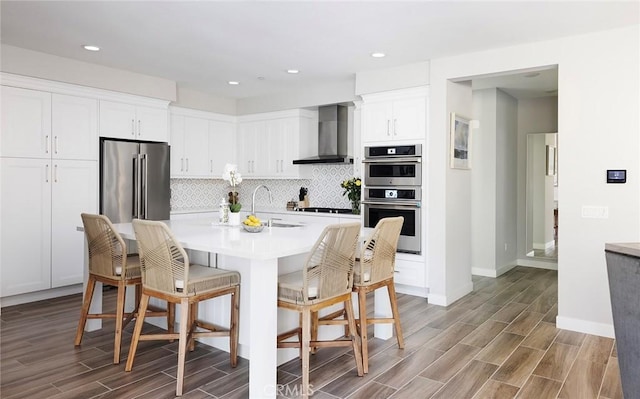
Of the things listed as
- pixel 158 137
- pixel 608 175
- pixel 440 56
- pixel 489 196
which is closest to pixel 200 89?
pixel 158 137

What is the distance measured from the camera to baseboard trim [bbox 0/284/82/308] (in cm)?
428

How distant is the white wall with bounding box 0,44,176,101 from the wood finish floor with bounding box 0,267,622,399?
237cm

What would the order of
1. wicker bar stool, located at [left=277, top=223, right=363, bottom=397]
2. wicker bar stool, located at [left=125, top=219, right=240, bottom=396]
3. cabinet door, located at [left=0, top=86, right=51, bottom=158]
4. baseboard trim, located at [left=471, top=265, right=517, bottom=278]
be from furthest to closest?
baseboard trim, located at [left=471, top=265, right=517, bottom=278]
cabinet door, located at [left=0, top=86, right=51, bottom=158]
wicker bar stool, located at [left=125, top=219, right=240, bottom=396]
wicker bar stool, located at [left=277, top=223, right=363, bottom=397]

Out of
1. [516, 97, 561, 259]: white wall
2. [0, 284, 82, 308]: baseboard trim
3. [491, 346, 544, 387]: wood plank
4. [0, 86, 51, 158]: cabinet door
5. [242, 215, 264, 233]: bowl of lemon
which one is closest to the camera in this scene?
[491, 346, 544, 387]: wood plank

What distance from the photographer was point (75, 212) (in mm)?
4676

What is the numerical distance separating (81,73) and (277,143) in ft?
8.42

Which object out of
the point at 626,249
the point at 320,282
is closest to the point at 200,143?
the point at 320,282

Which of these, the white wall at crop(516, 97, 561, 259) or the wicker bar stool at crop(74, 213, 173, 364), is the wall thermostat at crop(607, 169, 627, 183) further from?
the wicker bar stool at crop(74, 213, 173, 364)

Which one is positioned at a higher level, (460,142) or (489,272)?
(460,142)

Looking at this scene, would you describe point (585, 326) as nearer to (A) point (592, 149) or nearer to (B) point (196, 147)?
(A) point (592, 149)

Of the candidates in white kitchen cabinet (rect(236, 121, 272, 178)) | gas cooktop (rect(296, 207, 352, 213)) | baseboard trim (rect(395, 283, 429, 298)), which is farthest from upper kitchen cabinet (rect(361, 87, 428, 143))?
white kitchen cabinet (rect(236, 121, 272, 178))

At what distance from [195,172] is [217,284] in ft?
12.1

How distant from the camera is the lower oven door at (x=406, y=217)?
470 cm

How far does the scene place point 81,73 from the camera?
470cm
